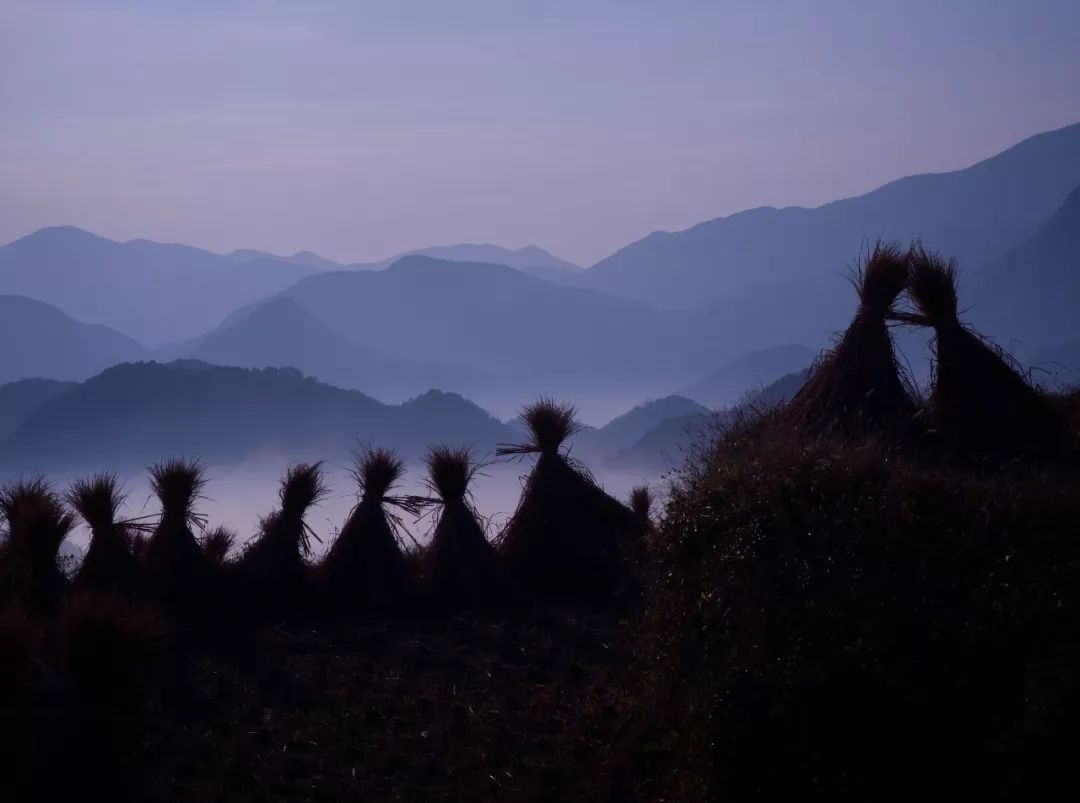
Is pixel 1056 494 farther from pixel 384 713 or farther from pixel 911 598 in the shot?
pixel 384 713

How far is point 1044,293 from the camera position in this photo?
25469 millimetres

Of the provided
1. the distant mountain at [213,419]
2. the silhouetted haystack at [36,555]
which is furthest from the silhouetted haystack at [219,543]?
the distant mountain at [213,419]

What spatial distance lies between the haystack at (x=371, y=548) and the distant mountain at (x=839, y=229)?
29920mm

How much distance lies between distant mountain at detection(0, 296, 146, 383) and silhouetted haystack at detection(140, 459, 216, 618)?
3507cm

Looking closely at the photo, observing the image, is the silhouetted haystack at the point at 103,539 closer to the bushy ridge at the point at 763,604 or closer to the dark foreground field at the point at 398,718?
the bushy ridge at the point at 763,604

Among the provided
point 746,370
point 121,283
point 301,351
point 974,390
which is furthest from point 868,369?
point 121,283

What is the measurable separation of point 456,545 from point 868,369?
421cm

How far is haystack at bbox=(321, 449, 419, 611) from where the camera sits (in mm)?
10109

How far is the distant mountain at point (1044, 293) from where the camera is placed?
24.9 metres

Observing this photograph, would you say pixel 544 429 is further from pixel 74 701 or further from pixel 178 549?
pixel 74 701

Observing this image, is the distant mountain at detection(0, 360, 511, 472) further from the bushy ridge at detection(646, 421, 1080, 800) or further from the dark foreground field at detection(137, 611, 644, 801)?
the bushy ridge at detection(646, 421, 1080, 800)

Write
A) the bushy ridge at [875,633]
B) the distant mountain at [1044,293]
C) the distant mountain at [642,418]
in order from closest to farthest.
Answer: the bushy ridge at [875,633], the distant mountain at [642,418], the distant mountain at [1044,293]

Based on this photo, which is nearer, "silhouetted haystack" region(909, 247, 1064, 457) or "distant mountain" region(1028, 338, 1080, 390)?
"silhouetted haystack" region(909, 247, 1064, 457)

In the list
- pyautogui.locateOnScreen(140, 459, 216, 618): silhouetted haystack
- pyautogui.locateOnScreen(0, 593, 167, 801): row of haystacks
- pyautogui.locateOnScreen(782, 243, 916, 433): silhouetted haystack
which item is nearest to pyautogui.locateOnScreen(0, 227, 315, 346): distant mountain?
pyautogui.locateOnScreen(140, 459, 216, 618): silhouetted haystack
